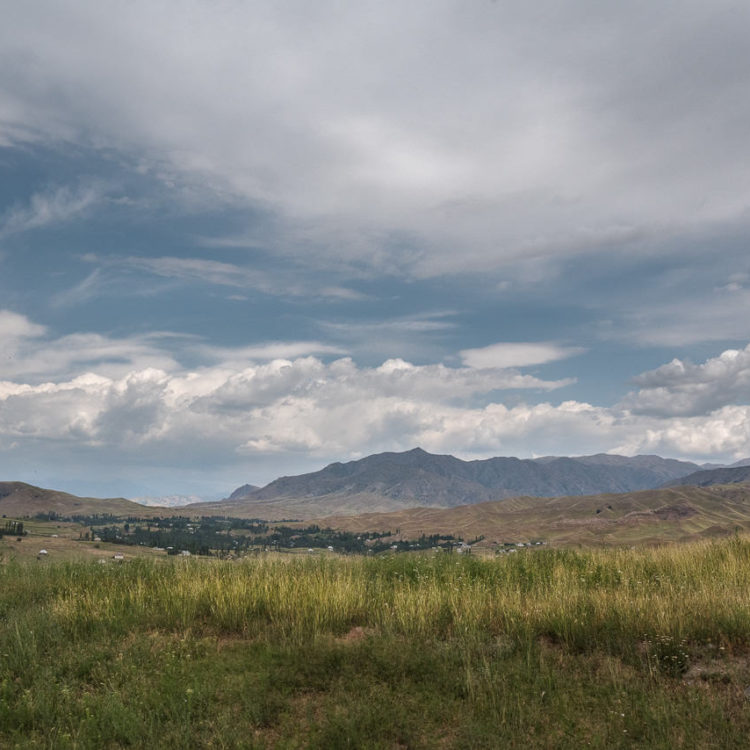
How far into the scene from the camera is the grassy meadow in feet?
25.2

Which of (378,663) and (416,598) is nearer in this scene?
(378,663)

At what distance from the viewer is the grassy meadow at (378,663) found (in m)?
7.69

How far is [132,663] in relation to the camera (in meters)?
9.62

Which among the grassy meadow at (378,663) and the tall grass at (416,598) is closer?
the grassy meadow at (378,663)

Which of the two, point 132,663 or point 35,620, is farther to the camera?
point 35,620

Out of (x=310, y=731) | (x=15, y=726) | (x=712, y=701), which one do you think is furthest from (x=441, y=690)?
(x=15, y=726)

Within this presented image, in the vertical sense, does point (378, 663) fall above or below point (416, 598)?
below

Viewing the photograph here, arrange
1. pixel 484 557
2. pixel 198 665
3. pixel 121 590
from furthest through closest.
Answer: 1. pixel 484 557
2. pixel 121 590
3. pixel 198 665

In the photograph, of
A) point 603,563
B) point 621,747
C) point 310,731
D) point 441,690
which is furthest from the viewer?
point 603,563

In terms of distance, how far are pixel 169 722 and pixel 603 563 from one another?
11794mm

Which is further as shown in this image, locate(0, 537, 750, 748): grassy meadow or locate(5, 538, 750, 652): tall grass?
locate(5, 538, 750, 652): tall grass

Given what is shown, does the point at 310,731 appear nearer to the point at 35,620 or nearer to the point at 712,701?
the point at 712,701

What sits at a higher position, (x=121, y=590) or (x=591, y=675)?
(x=121, y=590)

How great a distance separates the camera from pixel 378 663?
926 centimetres
